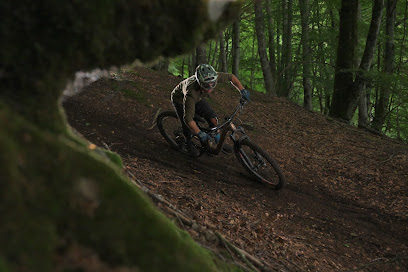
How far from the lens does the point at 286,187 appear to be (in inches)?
296

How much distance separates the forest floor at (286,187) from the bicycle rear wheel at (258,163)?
0.23m

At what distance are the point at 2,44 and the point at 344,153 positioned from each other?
9.86 meters

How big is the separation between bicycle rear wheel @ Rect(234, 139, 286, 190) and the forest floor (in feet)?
0.75

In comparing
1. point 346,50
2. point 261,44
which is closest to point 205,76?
point 346,50

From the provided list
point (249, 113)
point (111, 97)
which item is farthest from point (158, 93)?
point (249, 113)

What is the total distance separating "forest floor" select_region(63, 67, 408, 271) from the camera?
4.74m

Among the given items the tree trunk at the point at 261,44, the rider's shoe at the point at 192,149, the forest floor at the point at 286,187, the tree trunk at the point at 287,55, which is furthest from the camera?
the tree trunk at the point at 287,55

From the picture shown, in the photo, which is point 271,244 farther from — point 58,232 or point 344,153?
point 344,153

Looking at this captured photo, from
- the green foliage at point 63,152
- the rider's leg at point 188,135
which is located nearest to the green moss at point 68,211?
the green foliage at point 63,152

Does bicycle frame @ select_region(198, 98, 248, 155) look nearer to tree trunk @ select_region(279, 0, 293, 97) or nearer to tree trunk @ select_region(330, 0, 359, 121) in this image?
tree trunk @ select_region(330, 0, 359, 121)

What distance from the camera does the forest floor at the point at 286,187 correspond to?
4.74 m

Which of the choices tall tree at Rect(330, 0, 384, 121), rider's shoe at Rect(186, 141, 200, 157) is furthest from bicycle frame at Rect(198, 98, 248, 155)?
tall tree at Rect(330, 0, 384, 121)

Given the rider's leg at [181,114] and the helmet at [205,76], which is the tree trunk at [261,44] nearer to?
the rider's leg at [181,114]

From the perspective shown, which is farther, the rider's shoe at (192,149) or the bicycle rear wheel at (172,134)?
the bicycle rear wheel at (172,134)
